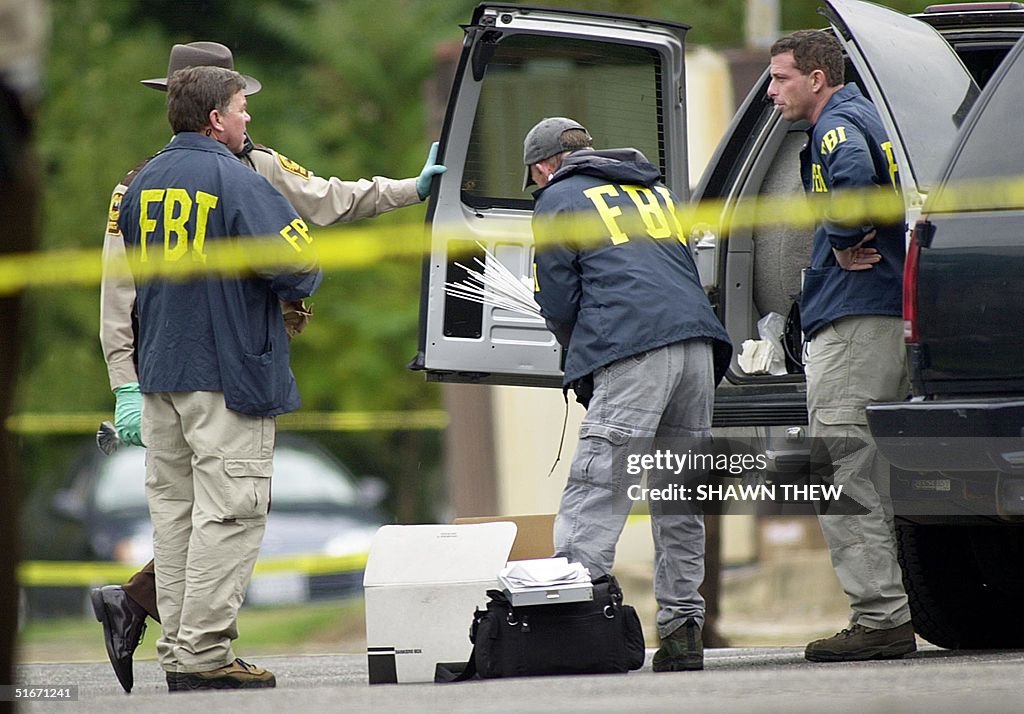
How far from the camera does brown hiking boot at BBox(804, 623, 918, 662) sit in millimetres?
5957

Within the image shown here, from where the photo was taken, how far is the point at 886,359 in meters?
5.93

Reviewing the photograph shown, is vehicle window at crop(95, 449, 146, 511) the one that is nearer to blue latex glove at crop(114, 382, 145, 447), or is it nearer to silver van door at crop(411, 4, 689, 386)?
silver van door at crop(411, 4, 689, 386)

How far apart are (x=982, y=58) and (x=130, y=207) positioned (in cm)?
305

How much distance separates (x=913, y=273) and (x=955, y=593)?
1656 mm

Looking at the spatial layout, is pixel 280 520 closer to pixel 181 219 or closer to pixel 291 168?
pixel 291 168

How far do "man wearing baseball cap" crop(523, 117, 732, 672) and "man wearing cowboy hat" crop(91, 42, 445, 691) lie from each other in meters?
0.71

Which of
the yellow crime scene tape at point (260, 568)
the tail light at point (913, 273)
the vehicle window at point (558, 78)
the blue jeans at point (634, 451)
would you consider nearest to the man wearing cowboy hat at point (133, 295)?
the vehicle window at point (558, 78)

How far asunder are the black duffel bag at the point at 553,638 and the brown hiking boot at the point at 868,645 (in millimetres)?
797

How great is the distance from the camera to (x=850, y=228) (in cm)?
579

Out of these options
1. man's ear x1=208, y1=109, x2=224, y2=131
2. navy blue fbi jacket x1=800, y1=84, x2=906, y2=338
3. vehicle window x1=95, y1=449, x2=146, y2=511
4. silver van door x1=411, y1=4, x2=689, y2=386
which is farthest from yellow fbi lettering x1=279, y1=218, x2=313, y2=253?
vehicle window x1=95, y1=449, x2=146, y2=511

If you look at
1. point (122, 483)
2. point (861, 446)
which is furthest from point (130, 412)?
point (122, 483)

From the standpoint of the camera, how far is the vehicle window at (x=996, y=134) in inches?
202

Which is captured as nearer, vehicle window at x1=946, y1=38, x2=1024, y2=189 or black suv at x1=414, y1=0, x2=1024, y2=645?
vehicle window at x1=946, y1=38, x2=1024, y2=189

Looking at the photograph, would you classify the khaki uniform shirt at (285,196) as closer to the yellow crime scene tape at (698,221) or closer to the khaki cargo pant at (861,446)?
the yellow crime scene tape at (698,221)
